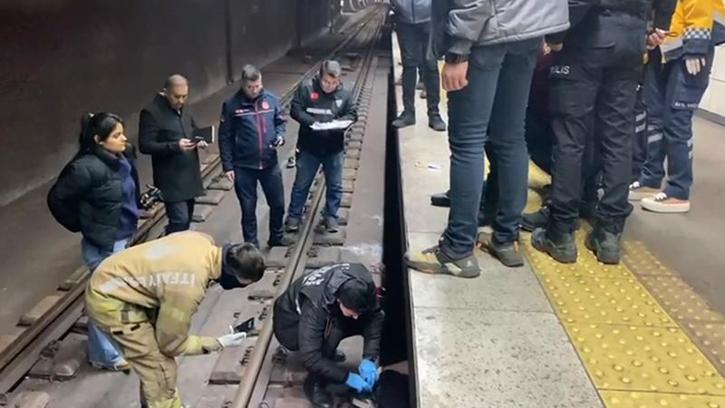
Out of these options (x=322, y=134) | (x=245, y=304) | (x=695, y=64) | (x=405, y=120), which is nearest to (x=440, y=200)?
(x=322, y=134)

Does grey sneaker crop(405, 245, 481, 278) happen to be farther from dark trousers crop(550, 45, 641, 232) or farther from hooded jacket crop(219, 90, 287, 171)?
hooded jacket crop(219, 90, 287, 171)

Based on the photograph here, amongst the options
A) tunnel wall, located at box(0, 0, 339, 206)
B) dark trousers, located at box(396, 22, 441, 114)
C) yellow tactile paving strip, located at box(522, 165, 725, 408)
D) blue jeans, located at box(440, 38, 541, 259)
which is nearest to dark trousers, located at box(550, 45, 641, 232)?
blue jeans, located at box(440, 38, 541, 259)

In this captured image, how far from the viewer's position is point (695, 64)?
178 inches

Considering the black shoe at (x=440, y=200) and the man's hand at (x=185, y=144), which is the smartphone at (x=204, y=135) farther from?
the black shoe at (x=440, y=200)

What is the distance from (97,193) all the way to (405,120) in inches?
172

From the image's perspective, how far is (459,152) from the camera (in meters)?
3.21

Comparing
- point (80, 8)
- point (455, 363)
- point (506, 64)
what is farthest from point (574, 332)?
point (80, 8)

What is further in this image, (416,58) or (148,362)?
(416,58)

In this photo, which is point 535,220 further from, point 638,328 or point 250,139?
point 250,139

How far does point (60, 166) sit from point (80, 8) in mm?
1749

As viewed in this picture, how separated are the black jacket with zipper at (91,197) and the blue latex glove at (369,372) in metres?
1.44

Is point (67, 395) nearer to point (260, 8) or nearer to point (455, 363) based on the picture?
point (455, 363)

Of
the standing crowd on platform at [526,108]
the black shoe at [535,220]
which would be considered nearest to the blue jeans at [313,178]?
the standing crowd on platform at [526,108]

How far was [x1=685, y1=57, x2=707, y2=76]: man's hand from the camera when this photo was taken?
4531mm
